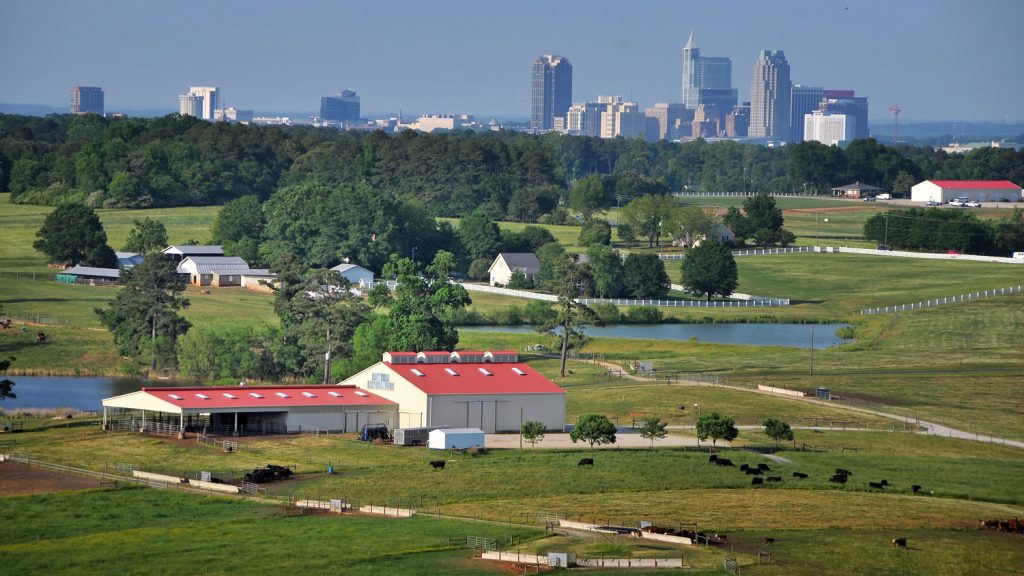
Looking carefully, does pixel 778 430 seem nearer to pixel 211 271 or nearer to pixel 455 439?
pixel 455 439

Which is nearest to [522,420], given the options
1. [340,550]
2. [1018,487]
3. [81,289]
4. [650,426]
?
[650,426]

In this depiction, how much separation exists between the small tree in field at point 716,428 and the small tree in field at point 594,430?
4.55 metres

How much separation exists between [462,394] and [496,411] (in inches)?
90.2

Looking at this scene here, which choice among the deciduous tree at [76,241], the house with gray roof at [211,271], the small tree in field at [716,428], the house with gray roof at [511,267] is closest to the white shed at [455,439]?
the small tree in field at [716,428]

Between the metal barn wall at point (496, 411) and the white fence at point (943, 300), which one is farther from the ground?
the white fence at point (943, 300)

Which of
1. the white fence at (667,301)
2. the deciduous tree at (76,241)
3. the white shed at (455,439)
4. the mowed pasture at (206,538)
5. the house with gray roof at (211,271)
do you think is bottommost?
the mowed pasture at (206,538)

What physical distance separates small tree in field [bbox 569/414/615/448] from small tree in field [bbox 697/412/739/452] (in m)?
4.55

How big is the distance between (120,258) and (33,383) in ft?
189

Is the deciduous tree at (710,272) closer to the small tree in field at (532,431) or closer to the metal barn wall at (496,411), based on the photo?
the metal barn wall at (496,411)

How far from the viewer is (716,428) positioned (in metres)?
81.3

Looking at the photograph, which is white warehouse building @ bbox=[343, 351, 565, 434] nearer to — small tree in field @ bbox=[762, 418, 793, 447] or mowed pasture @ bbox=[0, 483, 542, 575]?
small tree in field @ bbox=[762, 418, 793, 447]

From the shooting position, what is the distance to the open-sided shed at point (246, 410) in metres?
83.4

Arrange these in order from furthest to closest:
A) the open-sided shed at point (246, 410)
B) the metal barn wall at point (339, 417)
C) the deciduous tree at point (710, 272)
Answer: the deciduous tree at point (710, 272) → the metal barn wall at point (339, 417) → the open-sided shed at point (246, 410)

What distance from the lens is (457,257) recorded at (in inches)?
7096
